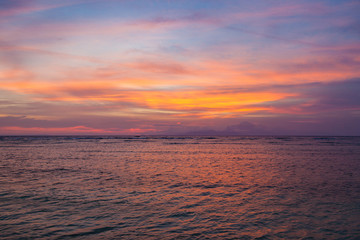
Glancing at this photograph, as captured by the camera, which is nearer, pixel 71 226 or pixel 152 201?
pixel 71 226

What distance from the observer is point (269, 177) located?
65.2ft

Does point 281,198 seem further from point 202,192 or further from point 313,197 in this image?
point 202,192

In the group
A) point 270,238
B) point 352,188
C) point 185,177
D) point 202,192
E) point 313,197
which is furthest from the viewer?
point 185,177

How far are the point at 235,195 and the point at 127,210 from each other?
20.2 feet

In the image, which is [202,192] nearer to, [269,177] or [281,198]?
[281,198]

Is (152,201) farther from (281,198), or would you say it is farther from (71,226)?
(281,198)

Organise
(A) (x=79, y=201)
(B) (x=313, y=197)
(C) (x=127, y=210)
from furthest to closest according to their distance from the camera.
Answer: (B) (x=313, y=197)
(A) (x=79, y=201)
(C) (x=127, y=210)

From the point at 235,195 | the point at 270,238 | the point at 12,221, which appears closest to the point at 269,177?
the point at 235,195

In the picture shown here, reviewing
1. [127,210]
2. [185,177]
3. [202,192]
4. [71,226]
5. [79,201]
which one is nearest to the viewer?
[71,226]

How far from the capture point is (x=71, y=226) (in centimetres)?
933

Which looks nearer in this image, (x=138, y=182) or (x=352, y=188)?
(x=352, y=188)

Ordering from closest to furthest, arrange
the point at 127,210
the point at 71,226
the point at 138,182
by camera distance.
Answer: the point at 71,226, the point at 127,210, the point at 138,182

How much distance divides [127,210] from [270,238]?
609 cm

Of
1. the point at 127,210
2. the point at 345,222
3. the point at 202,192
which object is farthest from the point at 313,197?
the point at 127,210
